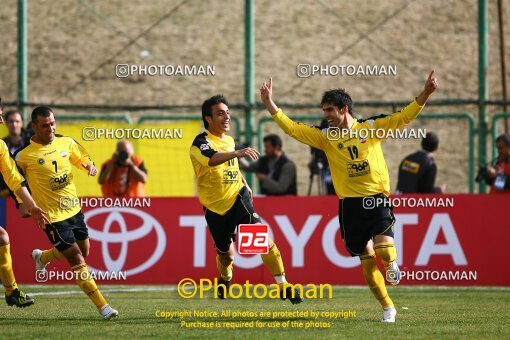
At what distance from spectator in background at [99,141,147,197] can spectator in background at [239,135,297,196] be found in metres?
1.92

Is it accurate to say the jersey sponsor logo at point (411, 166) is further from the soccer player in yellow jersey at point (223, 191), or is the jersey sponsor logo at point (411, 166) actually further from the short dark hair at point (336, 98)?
the short dark hair at point (336, 98)

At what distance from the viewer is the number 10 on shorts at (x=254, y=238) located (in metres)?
11.8

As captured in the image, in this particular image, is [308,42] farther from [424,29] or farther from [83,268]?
[83,268]

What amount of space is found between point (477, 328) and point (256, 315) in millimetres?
2374

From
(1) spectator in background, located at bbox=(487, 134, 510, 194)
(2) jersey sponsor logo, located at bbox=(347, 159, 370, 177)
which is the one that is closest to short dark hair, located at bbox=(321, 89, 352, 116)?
(2) jersey sponsor logo, located at bbox=(347, 159, 370, 177)

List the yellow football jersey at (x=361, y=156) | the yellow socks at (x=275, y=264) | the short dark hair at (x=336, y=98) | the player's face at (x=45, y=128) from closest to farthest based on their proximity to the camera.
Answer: the short dark hair at (x=336, y=98) < the yellow football jersey at (x=361, y=156) < the player's face at (x=45, y=128) < the yellow socks at (x=275, y=264)

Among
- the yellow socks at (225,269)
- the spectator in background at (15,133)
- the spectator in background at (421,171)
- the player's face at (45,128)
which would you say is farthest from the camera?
the spectator in background at (421,171)

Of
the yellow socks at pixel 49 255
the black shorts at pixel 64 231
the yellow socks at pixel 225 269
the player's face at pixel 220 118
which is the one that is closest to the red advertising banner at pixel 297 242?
the yellow socks at pixel 225 269

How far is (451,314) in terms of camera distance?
11.2m

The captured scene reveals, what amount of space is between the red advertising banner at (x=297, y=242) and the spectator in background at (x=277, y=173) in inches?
29.8

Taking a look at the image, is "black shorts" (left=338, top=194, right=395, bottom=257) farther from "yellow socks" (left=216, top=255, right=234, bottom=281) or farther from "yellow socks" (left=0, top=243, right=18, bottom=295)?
"yellow socks" (left=0, top=243, right=18, bottom=295)

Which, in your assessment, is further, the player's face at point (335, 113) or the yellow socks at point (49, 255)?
the yellow socks at point (49, 255)

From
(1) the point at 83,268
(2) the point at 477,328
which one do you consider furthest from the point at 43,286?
Answer: (2) the point at 477,328

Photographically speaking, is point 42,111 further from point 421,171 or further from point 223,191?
point 421,171
